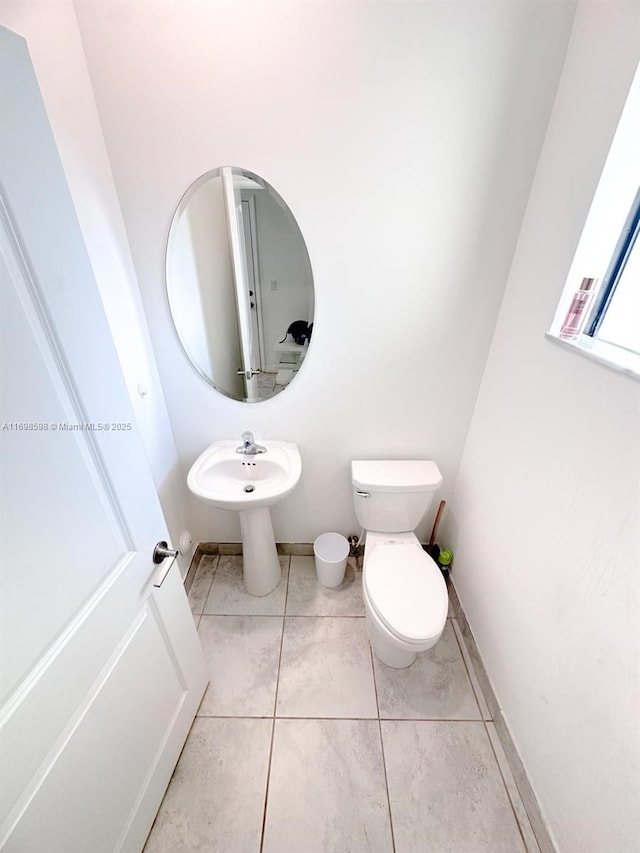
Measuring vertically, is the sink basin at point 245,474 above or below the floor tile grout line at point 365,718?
above

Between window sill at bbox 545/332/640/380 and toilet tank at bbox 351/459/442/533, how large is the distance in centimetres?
73

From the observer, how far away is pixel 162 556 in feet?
2.88

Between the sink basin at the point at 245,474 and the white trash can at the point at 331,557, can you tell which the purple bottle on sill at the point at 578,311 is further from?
the white trash can at the point at 331,557

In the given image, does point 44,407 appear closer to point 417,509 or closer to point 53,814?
point 53,814

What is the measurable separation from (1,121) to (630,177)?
131cm

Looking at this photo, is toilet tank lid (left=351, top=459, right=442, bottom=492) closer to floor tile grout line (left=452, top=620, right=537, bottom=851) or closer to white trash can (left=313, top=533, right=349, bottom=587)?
white trash can (left=313, top=533, right=349, bottom=587)

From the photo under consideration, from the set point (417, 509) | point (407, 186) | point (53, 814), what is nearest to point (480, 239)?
point (407, 186)

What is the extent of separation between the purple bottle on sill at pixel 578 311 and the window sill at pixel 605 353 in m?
0.03

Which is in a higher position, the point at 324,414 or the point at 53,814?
the point at 324,414

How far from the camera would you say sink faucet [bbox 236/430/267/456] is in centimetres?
144

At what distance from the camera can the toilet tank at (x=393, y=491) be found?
1430mm

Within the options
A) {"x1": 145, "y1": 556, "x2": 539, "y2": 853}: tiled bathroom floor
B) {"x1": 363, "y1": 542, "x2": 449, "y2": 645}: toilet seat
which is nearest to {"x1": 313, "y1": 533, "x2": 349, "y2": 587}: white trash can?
{"x1": 145, "y1": 556, "x2": 539, "y2": 853}: tiled bathroom floor

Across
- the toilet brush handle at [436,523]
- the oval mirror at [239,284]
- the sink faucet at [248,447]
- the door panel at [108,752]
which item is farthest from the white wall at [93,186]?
the toilet brush handle at [436,523]

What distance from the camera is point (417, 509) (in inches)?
58.2
